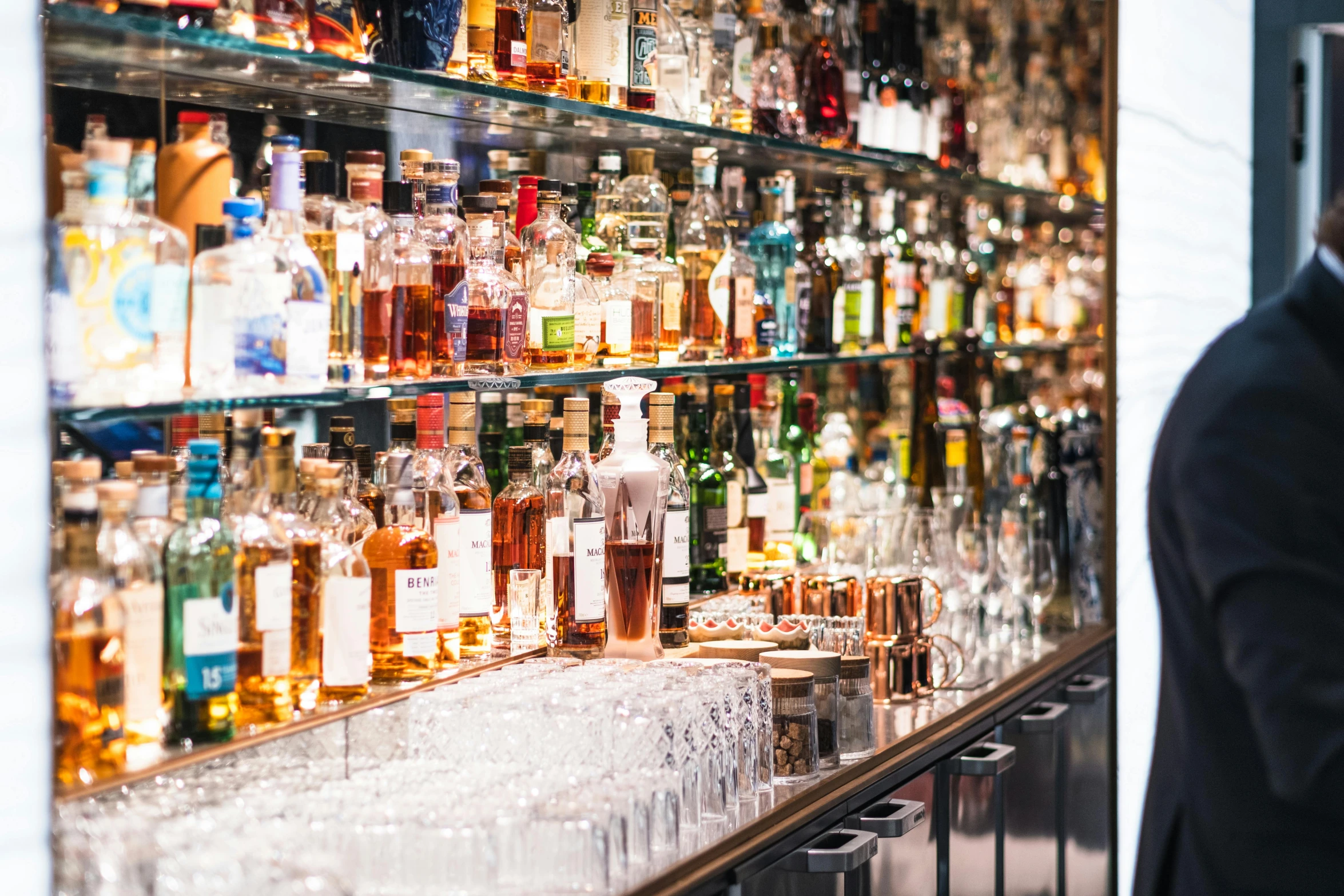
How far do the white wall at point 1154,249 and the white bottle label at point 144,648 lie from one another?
104 inches

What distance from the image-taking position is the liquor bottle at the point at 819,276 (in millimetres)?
3525

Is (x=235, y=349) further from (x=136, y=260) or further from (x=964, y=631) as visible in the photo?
(x=964, y=631)

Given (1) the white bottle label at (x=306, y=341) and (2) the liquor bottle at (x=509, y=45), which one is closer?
(1) the white bottle label at (x=306, y=341)

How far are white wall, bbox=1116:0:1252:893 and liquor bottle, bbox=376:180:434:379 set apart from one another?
210 cm

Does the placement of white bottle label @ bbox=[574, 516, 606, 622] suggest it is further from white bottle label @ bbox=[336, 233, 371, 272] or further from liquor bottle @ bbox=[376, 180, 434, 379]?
white bottle label @ bbox=[336, 233, 371, 272]

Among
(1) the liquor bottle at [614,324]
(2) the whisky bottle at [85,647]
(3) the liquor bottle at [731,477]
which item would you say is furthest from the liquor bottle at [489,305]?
(3) the liquor bottle at [731,477]

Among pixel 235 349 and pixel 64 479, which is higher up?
pixel 235 349

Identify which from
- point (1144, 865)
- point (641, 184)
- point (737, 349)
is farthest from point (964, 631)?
point (1144, 865)

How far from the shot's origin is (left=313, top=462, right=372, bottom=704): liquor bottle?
207 cm

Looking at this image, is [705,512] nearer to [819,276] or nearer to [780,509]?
[780,509]

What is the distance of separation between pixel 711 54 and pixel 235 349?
5.18ft

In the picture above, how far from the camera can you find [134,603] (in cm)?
175

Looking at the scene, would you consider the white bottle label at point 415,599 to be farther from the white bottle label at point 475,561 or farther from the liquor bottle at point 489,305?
the liquor bottle at point 489,305

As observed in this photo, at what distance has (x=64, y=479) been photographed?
1742 millimetres
